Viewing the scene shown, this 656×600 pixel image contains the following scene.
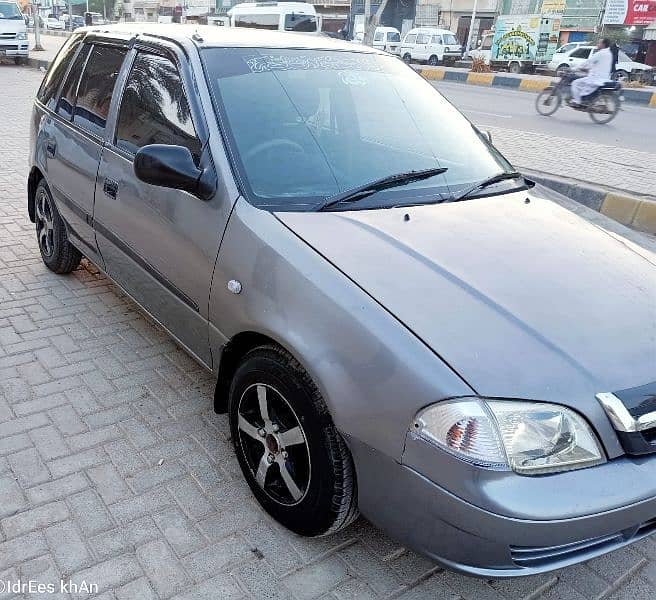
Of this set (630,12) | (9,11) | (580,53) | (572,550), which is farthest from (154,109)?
(630,12)

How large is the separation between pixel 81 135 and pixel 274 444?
2299 millimetres

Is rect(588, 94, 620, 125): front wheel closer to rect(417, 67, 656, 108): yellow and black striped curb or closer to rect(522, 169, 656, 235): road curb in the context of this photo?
rect(417, 67, 656, 108): yellow and black striped curb

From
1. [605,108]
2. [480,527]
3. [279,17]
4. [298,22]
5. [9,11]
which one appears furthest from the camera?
[279,17]

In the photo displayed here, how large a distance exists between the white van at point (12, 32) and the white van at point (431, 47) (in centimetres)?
1890

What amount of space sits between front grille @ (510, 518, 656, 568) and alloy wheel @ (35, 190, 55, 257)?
3705 millimetres

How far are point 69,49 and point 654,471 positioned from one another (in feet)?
13.8

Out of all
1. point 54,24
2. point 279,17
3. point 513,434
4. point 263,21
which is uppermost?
point 279,17

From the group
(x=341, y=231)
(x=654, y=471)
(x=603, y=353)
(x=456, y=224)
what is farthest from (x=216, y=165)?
(x=654, y=471)

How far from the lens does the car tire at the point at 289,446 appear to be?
206cm

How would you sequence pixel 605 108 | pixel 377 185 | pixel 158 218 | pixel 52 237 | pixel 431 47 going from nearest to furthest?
pixel 377 185 → pixel 158 218 → pixel 52 237 → pixel 605 108 → pixel 431 47

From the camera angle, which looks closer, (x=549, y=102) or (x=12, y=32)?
(x=549, y=102)

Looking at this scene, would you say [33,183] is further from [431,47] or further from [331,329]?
[431,47]

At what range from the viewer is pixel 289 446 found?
2258mm

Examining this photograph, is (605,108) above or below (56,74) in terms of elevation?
below
